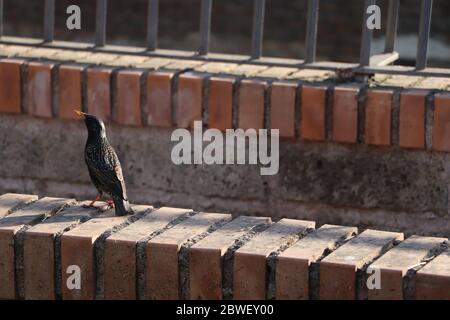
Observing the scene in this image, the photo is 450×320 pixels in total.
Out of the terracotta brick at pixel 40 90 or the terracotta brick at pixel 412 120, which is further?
the terracotta brick at pixel 40 90

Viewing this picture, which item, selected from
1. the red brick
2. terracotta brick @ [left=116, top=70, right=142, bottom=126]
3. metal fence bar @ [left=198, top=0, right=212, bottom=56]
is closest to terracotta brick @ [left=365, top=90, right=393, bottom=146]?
the red brick

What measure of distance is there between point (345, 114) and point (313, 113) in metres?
0.12

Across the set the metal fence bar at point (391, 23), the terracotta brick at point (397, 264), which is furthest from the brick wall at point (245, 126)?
the terracotta brick at point (397, 264)

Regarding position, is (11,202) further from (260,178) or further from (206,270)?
(260,178)

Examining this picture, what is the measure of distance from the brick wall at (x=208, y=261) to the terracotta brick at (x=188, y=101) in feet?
4.32

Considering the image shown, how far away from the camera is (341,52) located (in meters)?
8.42

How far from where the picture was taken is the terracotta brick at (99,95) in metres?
4.77

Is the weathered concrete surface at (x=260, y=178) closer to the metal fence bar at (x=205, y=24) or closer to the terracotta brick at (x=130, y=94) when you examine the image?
the terracotta brick at (x=130, y=94)

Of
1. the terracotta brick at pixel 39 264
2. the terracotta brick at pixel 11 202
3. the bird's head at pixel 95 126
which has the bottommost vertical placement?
the terracotta brick at pixel 39 264

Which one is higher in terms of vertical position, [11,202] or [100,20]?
[100,20]

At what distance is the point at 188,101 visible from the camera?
4.66 m

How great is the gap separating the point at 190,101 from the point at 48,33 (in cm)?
83

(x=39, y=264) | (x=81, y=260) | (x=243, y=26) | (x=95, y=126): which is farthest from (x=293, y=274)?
(x=243, y=26)
